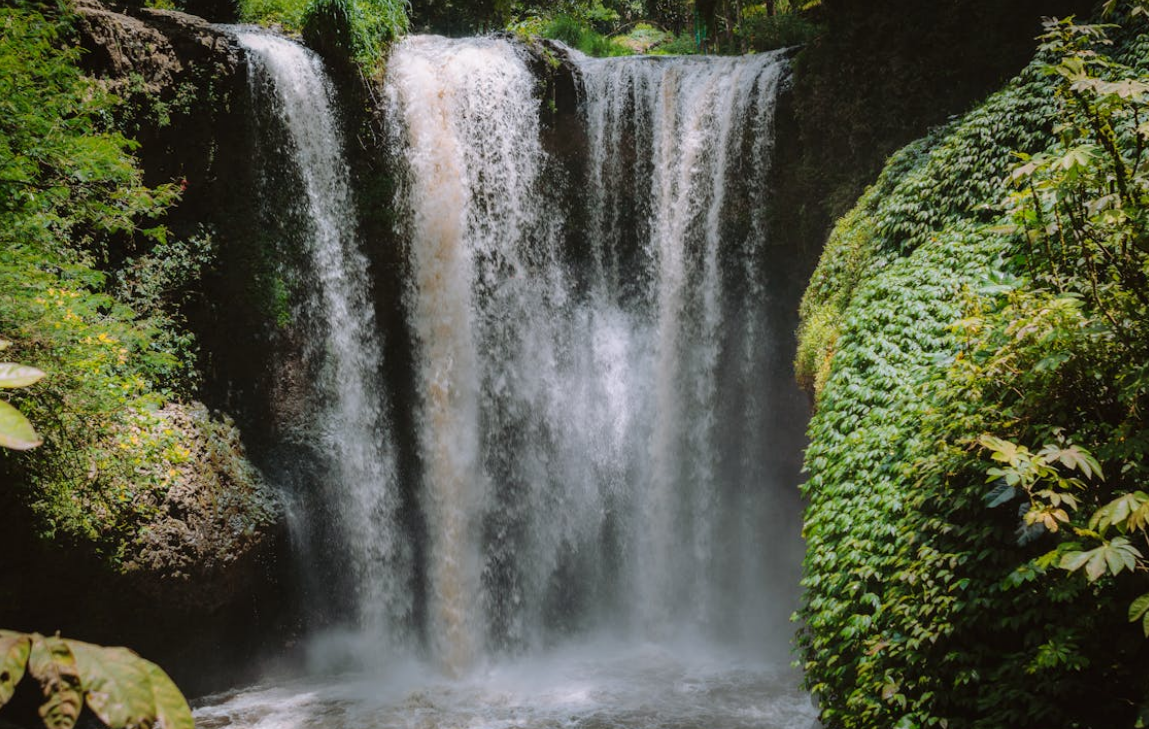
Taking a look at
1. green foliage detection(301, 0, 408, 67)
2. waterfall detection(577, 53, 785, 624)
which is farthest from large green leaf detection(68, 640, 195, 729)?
green foliage detection(301, 0, 408, 67)

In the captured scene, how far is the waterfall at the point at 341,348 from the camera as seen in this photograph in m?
9.99

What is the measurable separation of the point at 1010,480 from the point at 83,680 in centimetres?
359

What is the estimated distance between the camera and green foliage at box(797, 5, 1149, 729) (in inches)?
138

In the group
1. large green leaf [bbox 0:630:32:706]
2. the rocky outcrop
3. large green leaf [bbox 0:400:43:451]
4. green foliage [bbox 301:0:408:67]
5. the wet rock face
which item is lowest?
the rocky outcrop

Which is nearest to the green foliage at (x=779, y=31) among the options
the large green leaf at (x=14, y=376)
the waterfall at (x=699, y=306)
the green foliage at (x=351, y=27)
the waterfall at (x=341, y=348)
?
the waterfall at (x=699, y=306)

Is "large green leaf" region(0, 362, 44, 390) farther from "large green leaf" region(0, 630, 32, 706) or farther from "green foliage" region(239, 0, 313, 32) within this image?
"green foliage" region(239, 0, 313, 32)

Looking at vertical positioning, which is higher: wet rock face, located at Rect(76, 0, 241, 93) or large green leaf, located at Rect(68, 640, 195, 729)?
wet rock face, located at Rect(76, 0, 241, 93)

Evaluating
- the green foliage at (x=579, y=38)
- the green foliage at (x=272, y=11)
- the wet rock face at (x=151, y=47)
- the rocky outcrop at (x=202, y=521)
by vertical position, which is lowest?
the rocky outcrop at (x=202, y=521)

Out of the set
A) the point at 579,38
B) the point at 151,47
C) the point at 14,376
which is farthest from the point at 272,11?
the point at 14,376

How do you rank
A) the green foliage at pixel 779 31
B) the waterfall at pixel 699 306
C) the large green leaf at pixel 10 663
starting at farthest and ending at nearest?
the green foliage at pixel 779 31 < the waterfall at pixel 699 306 < the large green leaf at pixel 10 663

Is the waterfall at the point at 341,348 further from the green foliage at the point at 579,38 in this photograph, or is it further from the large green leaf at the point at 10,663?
the large green leaf at the point at 10,663

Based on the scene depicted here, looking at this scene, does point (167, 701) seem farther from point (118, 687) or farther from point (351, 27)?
point (351, 27)

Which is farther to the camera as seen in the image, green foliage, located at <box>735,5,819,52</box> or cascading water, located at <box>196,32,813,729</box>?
green foliage, located at <box>735,5,819,52</box>

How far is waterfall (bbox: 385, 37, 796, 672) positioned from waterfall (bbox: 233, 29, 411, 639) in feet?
1.96
